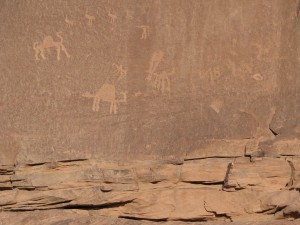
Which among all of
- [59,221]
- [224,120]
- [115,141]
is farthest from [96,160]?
[224,120]

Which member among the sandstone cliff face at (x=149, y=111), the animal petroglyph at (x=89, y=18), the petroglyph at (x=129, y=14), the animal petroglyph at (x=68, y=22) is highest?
the petroglyph at (x=129, y=14)

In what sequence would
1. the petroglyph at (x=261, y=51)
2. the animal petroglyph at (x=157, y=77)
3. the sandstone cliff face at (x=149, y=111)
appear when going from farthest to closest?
the petroglyph at (x=261, y=51) → the animal petroglyph at (x=157, y=77) → the sandstone cliff face at (x=149, y=111)

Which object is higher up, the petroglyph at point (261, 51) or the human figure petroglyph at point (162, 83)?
the petroglyph at point (261, 51)

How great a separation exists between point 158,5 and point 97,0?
1.76 ft

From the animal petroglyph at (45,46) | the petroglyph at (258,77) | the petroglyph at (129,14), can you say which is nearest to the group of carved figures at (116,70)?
the animal petroglyph at (45,46)

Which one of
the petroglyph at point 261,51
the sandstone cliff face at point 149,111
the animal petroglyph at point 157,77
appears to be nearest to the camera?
the sandstone cliff face at point 149,111

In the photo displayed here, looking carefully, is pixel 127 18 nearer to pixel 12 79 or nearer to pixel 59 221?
pixel 12 79

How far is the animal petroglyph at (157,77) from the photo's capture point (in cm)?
600

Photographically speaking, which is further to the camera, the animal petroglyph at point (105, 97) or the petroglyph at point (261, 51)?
the petroglyph at point (261, 51)

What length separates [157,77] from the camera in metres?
6.00

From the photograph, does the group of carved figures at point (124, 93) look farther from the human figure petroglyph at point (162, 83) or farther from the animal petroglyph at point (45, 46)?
the animal petroglyph at point (45, 46)

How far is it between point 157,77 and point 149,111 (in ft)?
1.01

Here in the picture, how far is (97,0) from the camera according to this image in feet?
19.7

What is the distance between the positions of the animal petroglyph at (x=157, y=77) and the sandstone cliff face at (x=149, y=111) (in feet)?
0.04
